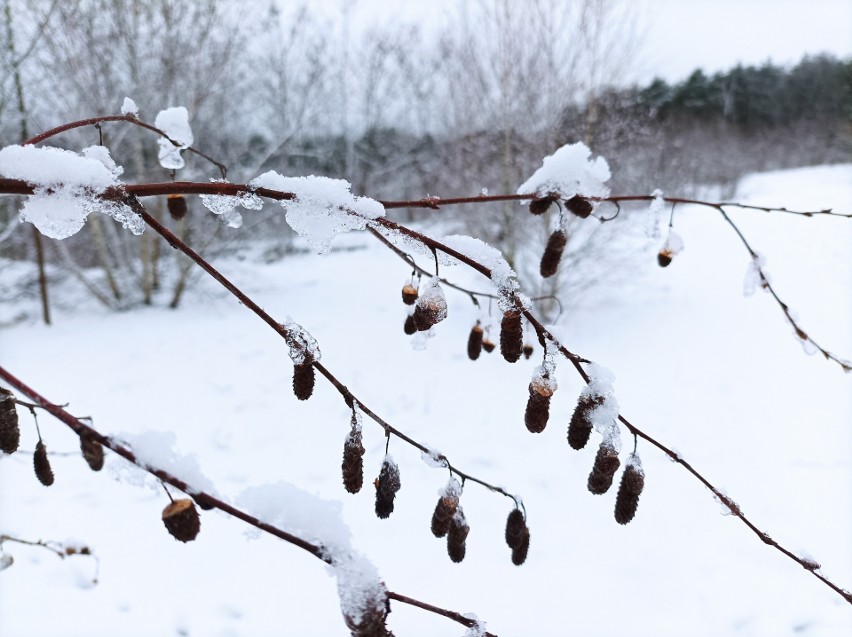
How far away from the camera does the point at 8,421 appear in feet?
1.70

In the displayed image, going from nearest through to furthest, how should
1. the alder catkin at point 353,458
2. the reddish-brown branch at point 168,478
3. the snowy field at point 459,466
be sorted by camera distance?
the reddish-brown branch at point 168,478, the alder catkin at point 353,458, the snowy field at point 459,466

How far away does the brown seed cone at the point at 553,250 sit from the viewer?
0.65 meters

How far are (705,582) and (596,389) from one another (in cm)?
238

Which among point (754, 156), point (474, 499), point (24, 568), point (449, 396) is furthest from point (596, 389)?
point (754, 156)

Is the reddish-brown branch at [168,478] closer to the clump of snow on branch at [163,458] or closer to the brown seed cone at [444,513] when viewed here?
the clump of snow on branch at [163,458]

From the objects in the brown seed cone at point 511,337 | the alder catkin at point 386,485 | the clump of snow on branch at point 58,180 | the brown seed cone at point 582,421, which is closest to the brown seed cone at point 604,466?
the brown seed cone at point 582,421

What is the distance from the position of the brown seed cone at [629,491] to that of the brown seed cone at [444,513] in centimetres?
20

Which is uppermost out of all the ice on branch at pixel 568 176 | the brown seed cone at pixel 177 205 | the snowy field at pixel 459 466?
the ice on branch at pixel 568 176

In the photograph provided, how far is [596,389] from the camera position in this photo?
550 mm

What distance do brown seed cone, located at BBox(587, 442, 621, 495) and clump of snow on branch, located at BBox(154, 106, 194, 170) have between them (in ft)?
2.27

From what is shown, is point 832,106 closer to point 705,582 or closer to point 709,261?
point 709,261

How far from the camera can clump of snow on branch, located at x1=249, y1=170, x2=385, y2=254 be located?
0.49 m

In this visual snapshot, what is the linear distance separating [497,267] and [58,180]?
15.4 inches

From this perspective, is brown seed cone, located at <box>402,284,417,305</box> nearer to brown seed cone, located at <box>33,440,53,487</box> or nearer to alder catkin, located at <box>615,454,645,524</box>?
alder catkin, located at <box>615,454,645,524</box>
